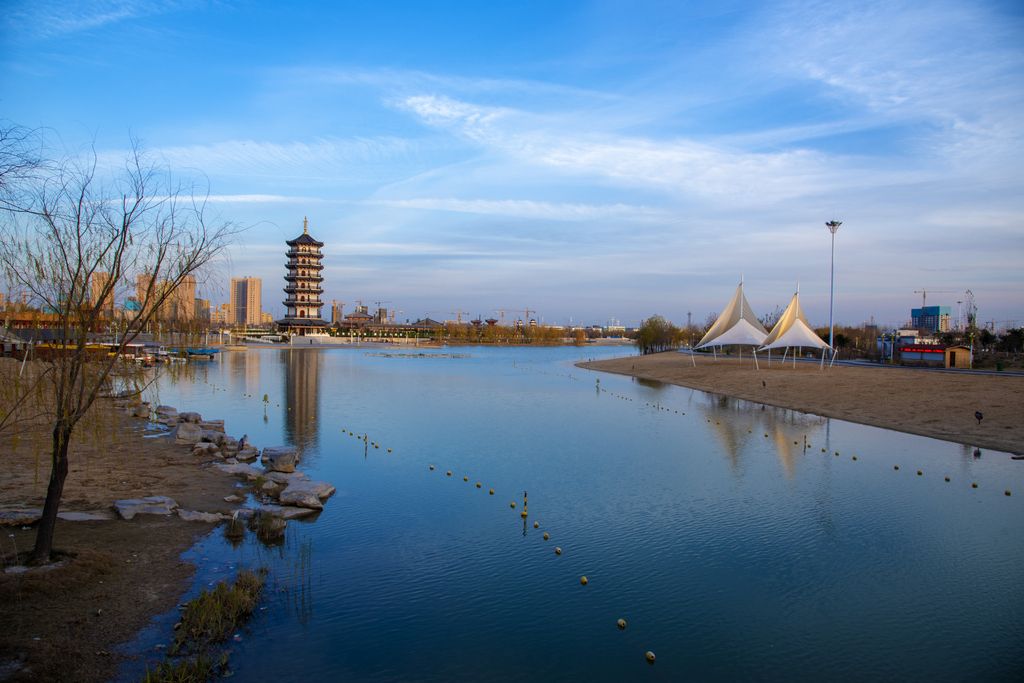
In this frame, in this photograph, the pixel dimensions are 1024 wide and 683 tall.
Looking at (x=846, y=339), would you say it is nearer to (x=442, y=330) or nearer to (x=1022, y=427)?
(x=1022, y=427)

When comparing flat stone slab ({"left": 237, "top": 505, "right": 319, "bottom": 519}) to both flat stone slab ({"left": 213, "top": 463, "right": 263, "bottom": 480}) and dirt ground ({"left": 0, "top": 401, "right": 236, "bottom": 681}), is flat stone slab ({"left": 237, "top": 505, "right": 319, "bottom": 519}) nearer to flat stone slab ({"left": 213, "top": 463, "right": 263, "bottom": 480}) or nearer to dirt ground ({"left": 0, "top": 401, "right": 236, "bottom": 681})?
dirt ground ({"left": 0, "top": 401, "right": 236, "bottom": 681})

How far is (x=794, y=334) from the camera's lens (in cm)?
4381

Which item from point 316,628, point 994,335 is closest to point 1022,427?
point 316,628

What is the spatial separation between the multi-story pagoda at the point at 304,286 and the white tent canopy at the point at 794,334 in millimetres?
74497

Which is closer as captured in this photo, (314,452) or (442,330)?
(314,452)

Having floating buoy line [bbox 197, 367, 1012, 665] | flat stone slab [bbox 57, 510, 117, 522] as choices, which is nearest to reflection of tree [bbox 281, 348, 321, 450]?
floating buoy line [bbox 197, 367, 1012, 665]

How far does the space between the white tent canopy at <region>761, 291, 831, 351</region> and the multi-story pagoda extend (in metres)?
74.5

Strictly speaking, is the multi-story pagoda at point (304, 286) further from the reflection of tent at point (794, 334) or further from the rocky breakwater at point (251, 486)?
the rocky breakwater at point (251, 486)

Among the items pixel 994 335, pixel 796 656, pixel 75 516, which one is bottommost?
pixel 796 656

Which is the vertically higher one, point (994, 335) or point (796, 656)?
point (994, 335)

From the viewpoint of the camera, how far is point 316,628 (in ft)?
27.2

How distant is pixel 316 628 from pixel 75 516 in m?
5.44

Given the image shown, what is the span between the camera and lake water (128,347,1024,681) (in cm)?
791

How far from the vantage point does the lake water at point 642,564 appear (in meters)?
7.91
